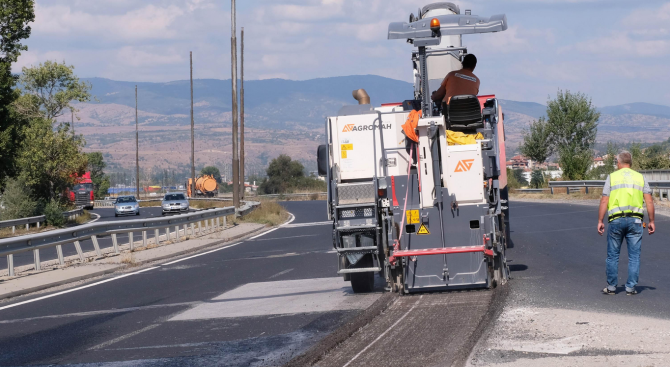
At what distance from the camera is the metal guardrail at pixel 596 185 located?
3178 cm

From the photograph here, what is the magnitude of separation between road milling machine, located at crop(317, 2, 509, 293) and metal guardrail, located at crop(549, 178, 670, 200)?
22931 millimetres

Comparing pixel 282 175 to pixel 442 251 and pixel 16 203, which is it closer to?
A: pixel 16 203

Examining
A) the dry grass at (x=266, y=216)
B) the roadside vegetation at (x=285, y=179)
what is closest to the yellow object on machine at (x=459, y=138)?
the dry grass at (x=266, y=216)

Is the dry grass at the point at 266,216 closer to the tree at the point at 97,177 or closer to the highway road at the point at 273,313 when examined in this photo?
the highway road at the point at 273,313

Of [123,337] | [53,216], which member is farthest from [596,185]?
[123,337]

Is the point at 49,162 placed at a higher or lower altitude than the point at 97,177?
lower

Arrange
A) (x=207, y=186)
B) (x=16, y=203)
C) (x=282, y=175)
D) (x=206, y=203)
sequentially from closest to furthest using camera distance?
1. (x=16, y=203)
2. (x=206, y=203)
3. (x=207, y=186)
4. (x=282, y=175)

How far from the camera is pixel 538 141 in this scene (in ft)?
194

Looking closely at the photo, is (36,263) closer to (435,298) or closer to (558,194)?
(435,298)

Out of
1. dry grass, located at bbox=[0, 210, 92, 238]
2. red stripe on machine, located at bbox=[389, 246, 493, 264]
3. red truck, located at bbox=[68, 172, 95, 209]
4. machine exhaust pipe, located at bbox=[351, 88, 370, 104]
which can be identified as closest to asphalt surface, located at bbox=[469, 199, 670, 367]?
red stripe on machine, located at bbox=[389, 246, 493, 264]

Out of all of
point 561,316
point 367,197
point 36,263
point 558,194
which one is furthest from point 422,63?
point 558,194

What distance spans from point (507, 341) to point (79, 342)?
4779mm

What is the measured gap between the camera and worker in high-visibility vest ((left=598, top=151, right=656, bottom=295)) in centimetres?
1002

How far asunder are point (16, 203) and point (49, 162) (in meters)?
9.21
